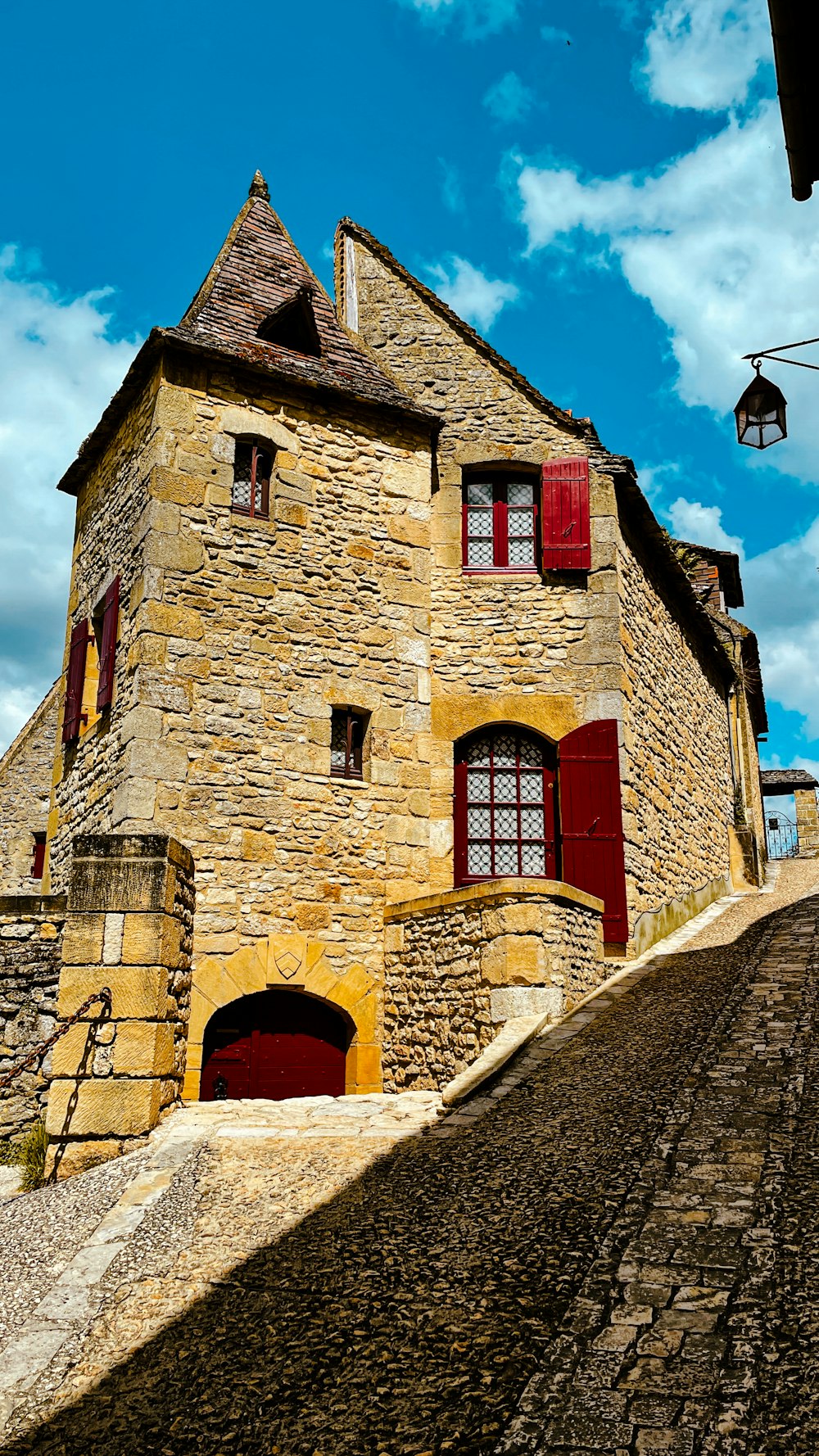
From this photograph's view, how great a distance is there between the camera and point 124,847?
6617 mm

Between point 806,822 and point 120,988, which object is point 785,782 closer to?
point 806,822

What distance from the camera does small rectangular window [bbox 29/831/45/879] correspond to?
1514 centimetres

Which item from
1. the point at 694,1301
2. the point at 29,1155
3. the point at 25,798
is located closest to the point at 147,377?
the point at 25,798

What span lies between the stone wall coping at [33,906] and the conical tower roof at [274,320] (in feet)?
17.6

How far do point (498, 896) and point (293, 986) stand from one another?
231 cm

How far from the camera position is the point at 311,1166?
5496mm

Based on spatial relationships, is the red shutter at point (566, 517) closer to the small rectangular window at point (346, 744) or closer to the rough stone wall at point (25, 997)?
the small rectangular window at point (346, 744)

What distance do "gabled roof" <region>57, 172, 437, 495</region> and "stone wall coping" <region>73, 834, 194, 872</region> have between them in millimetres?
5482

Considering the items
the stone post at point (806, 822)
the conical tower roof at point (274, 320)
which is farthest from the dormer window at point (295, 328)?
the stone post at point (806, 822)

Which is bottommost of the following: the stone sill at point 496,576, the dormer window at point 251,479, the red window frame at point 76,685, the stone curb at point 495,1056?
the stone curb at point 495,1056

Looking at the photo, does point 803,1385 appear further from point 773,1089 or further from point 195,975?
point 195,975

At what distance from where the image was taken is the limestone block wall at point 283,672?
9.41 meters

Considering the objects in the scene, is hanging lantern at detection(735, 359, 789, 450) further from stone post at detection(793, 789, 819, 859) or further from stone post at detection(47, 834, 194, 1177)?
stone post at detection(793, 789, 819, 859)

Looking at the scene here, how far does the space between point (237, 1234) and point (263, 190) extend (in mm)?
12065
